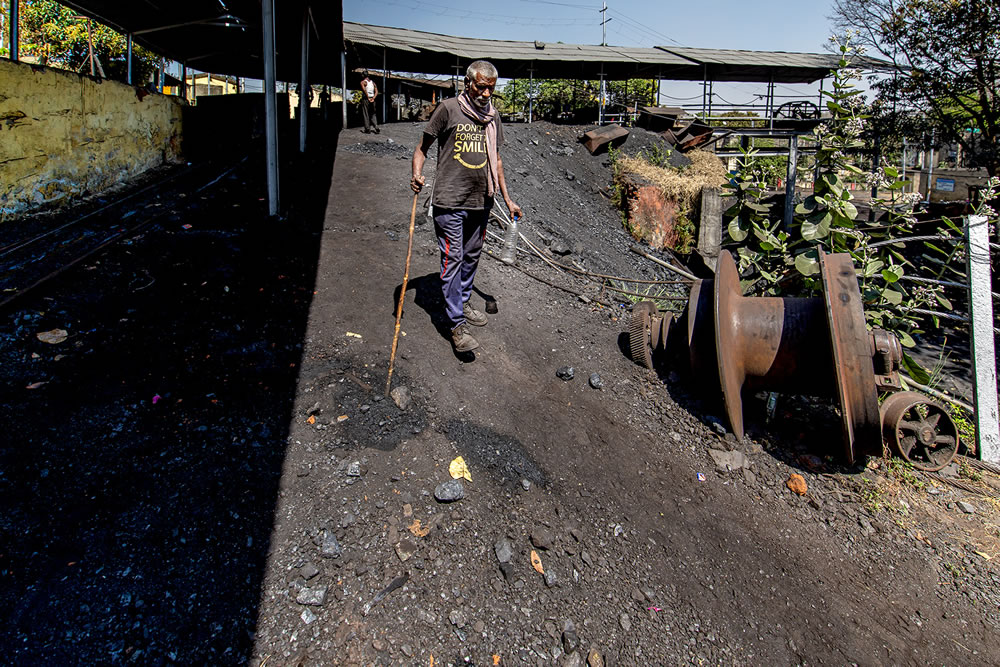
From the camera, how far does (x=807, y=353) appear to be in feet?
11.8

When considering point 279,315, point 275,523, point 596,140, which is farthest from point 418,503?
point 596,140

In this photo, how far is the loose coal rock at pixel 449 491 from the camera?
2.70 m

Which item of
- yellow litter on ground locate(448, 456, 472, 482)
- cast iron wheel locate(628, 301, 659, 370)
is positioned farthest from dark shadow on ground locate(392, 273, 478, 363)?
cast iron wheel locate(628, 301, 659, 370)

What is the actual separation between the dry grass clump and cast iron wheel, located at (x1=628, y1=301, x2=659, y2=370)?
4.66 metres

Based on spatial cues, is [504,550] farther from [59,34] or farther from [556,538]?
[59,34]

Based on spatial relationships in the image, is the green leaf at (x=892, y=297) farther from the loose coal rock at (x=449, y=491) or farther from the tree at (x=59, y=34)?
the tree at (x=59, y=34)

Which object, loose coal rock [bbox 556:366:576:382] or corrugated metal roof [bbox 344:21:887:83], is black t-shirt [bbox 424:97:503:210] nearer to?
loose coal rock [bbox 556:366:576:382]

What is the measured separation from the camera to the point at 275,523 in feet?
8.03

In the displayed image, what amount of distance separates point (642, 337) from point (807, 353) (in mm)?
1158

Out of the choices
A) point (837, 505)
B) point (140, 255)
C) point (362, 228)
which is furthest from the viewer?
point (362, 228)

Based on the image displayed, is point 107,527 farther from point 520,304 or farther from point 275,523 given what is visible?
point 520,304

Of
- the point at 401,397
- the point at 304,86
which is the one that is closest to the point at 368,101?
the point at 304,86

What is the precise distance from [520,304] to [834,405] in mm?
2594

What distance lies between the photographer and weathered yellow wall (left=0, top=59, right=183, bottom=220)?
590cm
